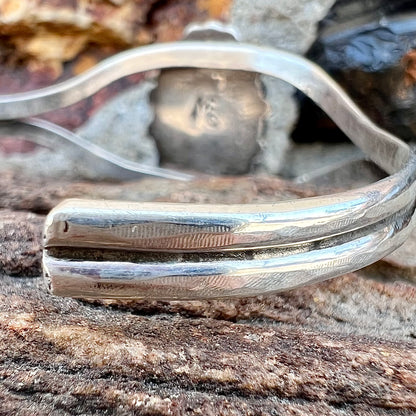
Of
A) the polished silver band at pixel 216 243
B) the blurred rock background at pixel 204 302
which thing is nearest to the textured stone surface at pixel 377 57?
the blurred rock background at pixel 204 302

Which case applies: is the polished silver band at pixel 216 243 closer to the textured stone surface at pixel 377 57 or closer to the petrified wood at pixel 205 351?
the petrified wood at pixel 205 351

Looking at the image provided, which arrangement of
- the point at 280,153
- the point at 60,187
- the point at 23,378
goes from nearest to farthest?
the point at 23,378, the point at 60,187, the point at 280,153

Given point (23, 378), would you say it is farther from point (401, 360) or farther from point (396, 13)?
point (396, 13)

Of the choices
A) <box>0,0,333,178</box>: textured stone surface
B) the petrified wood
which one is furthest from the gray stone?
the petrified wood

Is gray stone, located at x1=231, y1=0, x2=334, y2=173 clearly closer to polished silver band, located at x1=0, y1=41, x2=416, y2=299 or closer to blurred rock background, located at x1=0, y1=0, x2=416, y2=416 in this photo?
blurred rock background, located at x1=0, y1=0, x2=416, y2=416

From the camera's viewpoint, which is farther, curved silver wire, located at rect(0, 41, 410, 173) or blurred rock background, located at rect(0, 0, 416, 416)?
curved silver wire, located at rect(0, 41, 410, 173)

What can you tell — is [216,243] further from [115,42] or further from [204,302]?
[115,42]

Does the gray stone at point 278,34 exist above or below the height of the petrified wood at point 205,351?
above

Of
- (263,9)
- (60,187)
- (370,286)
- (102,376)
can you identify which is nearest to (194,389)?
(102,376)
